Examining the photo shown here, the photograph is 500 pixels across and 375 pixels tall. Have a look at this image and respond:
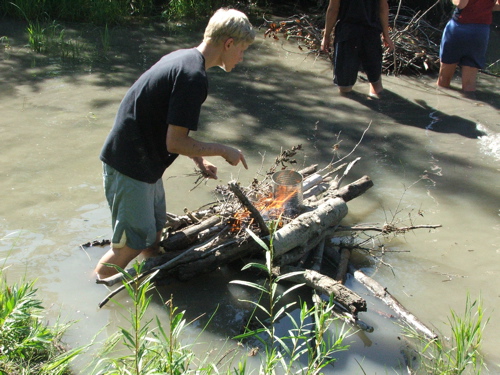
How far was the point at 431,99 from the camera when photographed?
26.0 ft

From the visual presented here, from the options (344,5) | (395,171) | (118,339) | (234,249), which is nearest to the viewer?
(118,339)

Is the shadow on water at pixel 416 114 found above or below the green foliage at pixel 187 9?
below

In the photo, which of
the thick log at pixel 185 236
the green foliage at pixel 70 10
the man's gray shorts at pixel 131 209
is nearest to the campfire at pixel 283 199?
the thick log at pixel 185 236

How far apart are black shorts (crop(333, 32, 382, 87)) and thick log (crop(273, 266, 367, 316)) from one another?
164 inches

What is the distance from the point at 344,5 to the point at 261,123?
1.89 metres

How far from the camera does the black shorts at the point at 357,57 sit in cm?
755

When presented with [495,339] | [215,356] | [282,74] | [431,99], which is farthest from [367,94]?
[215,356]

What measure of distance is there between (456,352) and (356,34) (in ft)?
16.7

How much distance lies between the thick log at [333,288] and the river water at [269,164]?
226 millimetres

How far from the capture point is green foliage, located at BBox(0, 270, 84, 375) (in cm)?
302

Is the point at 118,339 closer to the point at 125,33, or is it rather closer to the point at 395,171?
the point at 395,171

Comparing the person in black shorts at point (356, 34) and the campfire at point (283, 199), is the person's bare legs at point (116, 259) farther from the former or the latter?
the person in black shorts at point (356, 34)

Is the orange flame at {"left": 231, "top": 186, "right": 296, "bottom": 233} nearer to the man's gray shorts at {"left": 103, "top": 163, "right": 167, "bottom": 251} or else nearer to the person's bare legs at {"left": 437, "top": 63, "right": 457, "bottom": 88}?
the man's gray shorts at {"left": 103, "top": 163, "right": 167, "bottom": 251}

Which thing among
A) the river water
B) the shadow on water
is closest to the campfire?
the river water
